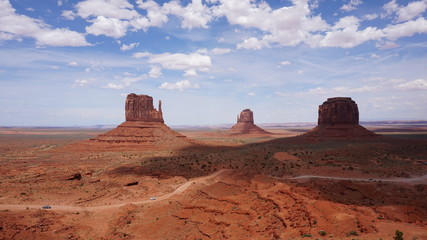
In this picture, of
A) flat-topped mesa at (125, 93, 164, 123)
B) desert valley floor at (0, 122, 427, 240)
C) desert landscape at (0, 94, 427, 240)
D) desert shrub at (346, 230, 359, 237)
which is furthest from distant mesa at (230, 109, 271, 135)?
desert shrub at (346, 230, 359, 237)

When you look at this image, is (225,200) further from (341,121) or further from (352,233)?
(341,121)

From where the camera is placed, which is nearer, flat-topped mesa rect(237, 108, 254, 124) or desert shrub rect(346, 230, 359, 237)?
desert shrub rect(346, 230, 359, 237)

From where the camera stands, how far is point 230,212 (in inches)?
1023

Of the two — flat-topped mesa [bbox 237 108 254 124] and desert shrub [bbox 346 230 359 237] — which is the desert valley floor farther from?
flat-topped mesa [bbox 237 108 254 124]

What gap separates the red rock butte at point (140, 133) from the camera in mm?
82188

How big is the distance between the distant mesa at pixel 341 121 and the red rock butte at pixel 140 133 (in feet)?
156

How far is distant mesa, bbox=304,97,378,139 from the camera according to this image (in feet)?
272

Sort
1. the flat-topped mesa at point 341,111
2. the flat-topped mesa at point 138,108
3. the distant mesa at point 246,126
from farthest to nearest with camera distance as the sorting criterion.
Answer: the distant mesa at point 246,126 < the flat-topped mesa at point 138,108 < the flat-topped mesa at point 341,111

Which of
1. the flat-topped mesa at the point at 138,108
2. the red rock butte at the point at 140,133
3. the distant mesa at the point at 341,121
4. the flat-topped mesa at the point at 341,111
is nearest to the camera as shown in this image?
the red rock butte at the point at 140,133

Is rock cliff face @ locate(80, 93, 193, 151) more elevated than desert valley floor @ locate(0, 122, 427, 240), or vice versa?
rock cliff face @ locate(80, 93, 193, 151)

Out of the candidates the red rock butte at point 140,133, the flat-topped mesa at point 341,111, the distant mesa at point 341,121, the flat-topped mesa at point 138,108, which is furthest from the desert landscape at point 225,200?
the flat-topped mesa at point 138,108

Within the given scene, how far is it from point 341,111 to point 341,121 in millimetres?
3447

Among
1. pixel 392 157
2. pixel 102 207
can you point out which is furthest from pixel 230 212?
pixel 392 157

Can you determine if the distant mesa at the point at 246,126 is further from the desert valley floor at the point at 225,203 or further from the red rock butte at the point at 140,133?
the desert valley floor at the point at 225,203
